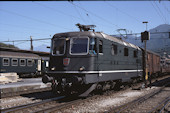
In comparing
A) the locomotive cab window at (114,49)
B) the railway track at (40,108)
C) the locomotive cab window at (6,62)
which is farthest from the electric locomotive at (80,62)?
the locomotive cab window at (6,62)

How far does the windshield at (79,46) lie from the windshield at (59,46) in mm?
522

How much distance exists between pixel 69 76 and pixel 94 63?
1492mm

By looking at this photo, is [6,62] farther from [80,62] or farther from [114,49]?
[80,62]

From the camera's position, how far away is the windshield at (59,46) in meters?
11.3

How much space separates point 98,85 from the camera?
37.6 ft

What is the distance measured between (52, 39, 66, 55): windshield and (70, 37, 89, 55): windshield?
0.52m

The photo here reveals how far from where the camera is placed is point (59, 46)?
11508 millimetres

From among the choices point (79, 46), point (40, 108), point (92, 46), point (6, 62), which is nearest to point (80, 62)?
point (79, 46)

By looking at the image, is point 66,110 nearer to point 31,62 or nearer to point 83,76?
point 83,76

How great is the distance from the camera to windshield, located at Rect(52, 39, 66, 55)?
11.3 meters

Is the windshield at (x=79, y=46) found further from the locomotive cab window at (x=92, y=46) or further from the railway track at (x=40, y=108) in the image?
the railway track at (x=40, y=108)

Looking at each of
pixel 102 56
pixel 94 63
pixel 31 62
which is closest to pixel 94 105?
pixel 94 63

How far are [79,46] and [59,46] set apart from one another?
127 centimetres

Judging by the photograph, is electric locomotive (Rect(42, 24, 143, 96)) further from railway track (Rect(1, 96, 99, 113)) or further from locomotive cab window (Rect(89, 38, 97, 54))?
railway track (Rect(1, 96, 99, 113))
